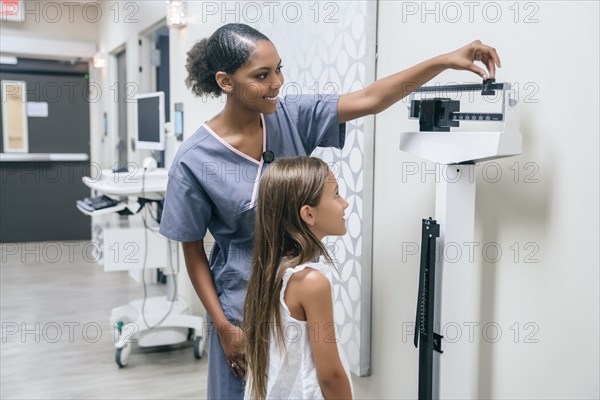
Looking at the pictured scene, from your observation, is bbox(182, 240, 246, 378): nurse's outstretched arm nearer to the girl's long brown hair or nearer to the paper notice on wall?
the girl's long brown hair

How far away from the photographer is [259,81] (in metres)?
1.31

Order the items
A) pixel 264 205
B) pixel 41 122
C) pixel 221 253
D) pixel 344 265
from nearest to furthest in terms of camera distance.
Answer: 1. pixel 264 205
2. pixel 221 253
3. pixel 344 265
4. pixel 41 122

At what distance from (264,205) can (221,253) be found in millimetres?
299

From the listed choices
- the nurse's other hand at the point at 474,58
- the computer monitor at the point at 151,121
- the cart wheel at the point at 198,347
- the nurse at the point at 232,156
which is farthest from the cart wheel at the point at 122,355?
the nurse's other hand at the point at 474,58

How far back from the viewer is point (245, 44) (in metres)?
1.31

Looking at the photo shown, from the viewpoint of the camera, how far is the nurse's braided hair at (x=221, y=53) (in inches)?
51.7

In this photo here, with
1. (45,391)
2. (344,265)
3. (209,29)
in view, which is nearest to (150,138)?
(209,29)

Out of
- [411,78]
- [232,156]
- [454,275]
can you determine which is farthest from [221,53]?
[454,275]

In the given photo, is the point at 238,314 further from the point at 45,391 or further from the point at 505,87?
the point at 45,391

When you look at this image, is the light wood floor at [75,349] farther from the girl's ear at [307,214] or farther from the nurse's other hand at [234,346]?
the girl's ear at [307,214]

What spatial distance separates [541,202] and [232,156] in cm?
72

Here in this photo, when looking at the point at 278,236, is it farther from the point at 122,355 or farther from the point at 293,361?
the point at 122,355

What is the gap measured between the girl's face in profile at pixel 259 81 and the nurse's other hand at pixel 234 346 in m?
0.48

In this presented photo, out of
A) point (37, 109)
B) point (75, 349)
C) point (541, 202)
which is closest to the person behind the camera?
point (541, 202)
